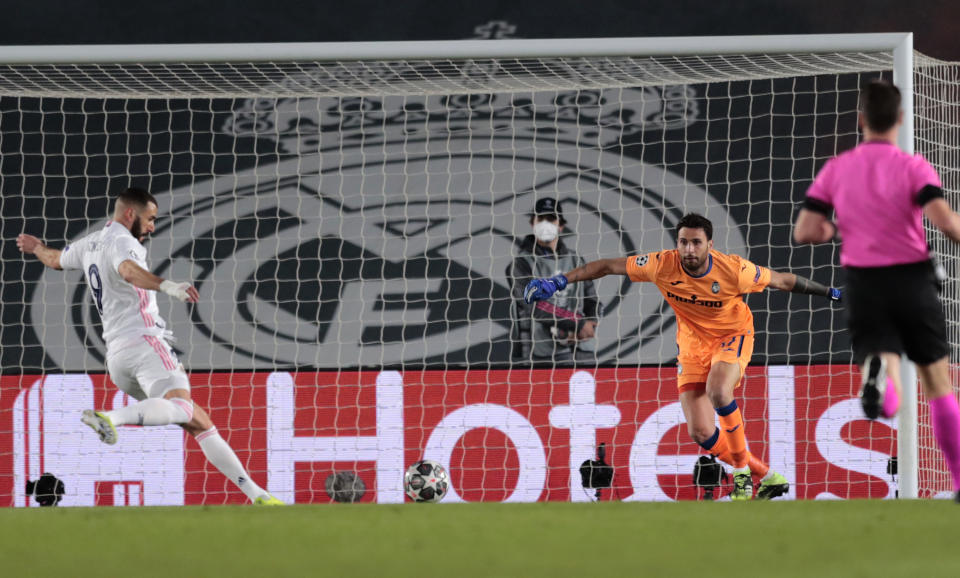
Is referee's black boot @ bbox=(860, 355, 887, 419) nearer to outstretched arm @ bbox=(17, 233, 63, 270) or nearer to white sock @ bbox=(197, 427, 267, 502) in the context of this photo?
white sock @ bbox=(197, 427, 267, 502)

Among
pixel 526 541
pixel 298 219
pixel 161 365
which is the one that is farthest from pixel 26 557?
pixel 298 219

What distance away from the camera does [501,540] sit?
11.0 ft

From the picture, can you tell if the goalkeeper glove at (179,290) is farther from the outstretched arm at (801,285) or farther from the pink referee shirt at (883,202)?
the outstretched arm at (801,285)

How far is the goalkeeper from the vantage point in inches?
231

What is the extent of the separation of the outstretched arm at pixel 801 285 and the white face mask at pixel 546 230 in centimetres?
277

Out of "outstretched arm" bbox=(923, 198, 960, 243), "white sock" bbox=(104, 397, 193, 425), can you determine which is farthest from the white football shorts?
"outstretched arm" bbox=(923, 198, 960, 243)

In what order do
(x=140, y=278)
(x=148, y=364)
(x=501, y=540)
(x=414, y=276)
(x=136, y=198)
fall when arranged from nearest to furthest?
(x=501, y=540) < (x=140, y=278) < (x=148, y=364) < (x=136, y=198) < (x=414, y=276)

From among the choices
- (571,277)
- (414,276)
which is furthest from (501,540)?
(414,276)

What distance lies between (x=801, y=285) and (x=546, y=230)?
2.94 m

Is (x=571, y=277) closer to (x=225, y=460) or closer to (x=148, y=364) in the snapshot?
(x=225, y=460)

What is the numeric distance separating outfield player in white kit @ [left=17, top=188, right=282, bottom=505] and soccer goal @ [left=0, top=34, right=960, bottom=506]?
212 cm

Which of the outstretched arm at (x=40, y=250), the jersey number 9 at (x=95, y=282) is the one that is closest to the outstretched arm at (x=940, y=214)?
the jersey number 9 at (x=95, y=282)

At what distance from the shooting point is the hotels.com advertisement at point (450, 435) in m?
7.64

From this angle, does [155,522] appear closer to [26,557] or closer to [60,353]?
[26,557]
